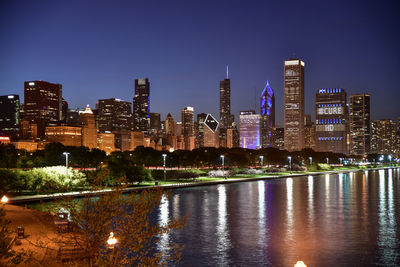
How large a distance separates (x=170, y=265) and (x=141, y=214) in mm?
10769

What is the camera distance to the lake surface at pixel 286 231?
77.6 ft

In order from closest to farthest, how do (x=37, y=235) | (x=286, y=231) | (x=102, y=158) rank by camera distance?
(x=37, y=235) → (x=286, y=231) → (x=102, y=158)

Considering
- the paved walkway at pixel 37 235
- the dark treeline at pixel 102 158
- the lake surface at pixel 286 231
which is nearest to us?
the paved walkway at pixel 37 235

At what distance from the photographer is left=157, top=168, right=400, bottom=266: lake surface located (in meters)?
23.6

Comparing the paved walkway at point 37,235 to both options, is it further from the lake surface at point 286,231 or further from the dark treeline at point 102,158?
the dark treeline at point 102,158

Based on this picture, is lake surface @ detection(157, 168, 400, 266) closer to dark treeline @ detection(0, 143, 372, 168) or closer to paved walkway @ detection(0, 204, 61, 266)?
paved walkway @ detection(0, 204, 61, 266)

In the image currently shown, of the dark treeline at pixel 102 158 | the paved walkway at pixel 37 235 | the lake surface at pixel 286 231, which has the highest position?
the dark treeline at pixel 102 158

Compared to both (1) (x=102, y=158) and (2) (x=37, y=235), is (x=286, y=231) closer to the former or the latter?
(2) (x=37, y=235)

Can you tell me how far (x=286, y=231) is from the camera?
31.1m

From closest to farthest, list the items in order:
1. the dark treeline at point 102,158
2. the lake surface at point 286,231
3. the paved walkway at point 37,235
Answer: the paved walkway at point 37,235 < the lake surface at point 286,231 < the dark treeline at point 102,158

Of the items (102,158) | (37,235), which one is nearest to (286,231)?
(37,235)

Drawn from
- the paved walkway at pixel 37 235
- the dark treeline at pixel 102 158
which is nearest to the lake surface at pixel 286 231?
the paved walkway at pixel 37 235

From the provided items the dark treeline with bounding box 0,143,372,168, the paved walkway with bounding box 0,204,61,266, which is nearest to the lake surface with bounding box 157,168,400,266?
the paved walkway with bounding box 0,204,61,266

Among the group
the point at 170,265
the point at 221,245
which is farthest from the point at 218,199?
the point at 170,265
